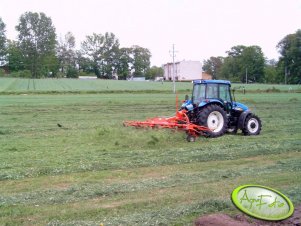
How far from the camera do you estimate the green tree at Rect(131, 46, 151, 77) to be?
118m

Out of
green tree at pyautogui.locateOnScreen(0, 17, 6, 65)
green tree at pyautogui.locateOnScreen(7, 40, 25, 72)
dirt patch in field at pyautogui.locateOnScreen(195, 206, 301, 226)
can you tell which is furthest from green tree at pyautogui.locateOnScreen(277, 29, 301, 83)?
dirt patch in field at pyautogui.locateOnScreen(195, 206, 301, 226)

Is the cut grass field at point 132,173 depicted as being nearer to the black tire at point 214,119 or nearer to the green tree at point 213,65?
the black tire at point 214,119

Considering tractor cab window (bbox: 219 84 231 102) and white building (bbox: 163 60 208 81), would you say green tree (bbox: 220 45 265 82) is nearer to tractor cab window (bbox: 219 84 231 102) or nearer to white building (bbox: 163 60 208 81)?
white building (bbox: 163 60 208 81)

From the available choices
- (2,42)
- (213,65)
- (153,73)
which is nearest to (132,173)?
(2,42)

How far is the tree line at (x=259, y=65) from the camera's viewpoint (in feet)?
309

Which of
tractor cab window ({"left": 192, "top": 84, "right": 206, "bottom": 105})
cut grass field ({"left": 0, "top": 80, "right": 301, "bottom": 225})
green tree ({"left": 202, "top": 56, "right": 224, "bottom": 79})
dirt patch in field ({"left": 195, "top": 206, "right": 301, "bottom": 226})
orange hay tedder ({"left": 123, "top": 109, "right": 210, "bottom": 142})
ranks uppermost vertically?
green tree ({"left": 202, "top": 56, "right": 224, "bottom": 79})

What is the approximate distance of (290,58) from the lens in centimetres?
9575

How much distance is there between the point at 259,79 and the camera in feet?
371

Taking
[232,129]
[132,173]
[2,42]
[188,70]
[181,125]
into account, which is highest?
[2,42]

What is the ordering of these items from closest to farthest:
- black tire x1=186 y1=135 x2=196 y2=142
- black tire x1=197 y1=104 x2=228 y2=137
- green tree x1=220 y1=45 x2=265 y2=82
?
black tire x1=186 y1=135 x2=196 y2=142 → black tire x1=197 y1=104 x2=228 y2=137 → green tree x1=220 y1=45 x2=265 y2=82

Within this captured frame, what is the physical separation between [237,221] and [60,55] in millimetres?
111971

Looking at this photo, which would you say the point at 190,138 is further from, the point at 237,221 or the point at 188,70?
the point at 188,70

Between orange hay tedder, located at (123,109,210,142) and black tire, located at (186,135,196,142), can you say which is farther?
orange hay tedder, located at (123,109,210,142)

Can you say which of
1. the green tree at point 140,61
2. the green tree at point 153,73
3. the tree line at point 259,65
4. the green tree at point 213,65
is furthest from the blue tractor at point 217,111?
the green tree at point 213,65
